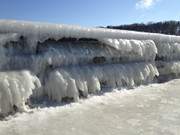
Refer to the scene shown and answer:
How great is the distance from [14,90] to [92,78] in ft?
4.26

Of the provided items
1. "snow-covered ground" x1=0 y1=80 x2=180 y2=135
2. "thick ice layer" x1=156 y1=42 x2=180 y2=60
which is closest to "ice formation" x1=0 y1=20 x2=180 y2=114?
"snow-covered ground" x1=0 y1=80 x2=180 y2=135

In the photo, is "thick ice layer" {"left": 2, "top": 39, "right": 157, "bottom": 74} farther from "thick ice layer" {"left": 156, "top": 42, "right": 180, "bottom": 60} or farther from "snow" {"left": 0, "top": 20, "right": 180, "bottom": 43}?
"thick ice layer" {"left": 156, "top": 42, "right": 180, "bottom": 60}

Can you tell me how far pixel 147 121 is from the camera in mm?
3596

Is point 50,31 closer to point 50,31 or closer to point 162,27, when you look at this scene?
point 50,31

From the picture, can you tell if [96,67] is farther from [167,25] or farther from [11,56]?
[167,25]

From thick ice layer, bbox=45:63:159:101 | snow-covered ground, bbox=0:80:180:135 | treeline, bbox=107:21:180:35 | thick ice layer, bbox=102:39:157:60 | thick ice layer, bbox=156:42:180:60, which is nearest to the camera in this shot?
snow-covered ground, bbox=0:80:180:135

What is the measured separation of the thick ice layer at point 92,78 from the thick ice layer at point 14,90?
0.38 m

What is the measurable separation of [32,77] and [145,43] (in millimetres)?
2758

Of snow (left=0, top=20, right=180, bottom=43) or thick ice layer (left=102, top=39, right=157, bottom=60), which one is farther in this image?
thick ice layer (left=102, top=39, right=157, bottom=60)

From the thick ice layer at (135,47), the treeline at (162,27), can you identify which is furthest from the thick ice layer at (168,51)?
the treeline at (162,27)

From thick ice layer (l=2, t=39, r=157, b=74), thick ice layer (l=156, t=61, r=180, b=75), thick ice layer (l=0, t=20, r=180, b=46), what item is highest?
thick ice layer (l=0, t=20, r=180, b=46)

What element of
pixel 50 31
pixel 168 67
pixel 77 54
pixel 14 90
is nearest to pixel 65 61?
pixel 77 54

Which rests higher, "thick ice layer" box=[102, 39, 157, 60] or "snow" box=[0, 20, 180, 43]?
"snow" box=[0, 20, 180, 43]

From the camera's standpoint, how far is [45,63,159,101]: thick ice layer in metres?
3.94
